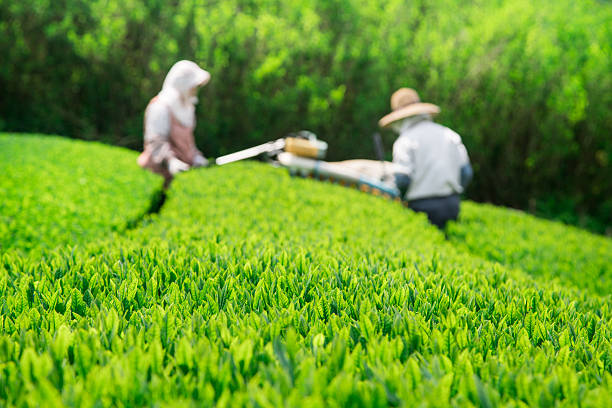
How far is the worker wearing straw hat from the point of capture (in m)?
5.56

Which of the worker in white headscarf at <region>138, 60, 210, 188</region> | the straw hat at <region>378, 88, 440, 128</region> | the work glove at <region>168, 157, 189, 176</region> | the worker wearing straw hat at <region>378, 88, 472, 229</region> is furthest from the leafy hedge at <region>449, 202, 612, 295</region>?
the worker in white headscarf at <region>138, 60, 210, 188</region>

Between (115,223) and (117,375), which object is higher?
(117,375)

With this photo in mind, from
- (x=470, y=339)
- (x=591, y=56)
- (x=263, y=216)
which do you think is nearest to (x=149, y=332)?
(x=470, y=339)

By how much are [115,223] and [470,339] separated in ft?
10.0

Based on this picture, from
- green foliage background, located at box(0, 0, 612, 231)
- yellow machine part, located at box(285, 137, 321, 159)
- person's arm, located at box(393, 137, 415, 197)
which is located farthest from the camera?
green foliage background, located at box(0, 0, 612, 231)

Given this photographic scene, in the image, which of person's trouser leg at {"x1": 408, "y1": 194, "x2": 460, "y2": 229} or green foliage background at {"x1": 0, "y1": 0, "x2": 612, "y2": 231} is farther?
green foliage background at {"x1": 0, "y1": 0, "x2": 612, "y2": 231}

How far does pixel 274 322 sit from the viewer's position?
5.22 ft

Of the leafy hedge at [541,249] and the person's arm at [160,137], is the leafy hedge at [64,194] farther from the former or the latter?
the leafy hedge at [541,249]

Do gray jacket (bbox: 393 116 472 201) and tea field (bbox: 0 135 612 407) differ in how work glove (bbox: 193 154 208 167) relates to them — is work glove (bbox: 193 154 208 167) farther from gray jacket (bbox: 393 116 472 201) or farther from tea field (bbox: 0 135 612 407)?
gray jacket (bbox: 393 116 472 201)

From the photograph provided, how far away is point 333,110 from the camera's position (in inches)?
387

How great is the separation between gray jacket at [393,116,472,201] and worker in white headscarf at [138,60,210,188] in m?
2.68

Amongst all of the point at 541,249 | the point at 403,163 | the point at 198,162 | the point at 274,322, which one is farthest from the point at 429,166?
the point at 274,322

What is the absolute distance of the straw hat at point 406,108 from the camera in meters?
5.71

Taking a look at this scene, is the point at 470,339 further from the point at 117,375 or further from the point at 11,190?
the point at 11,190
